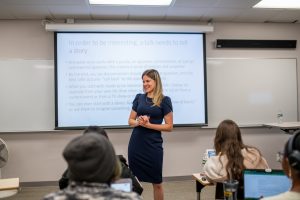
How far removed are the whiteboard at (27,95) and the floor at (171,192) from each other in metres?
0.89

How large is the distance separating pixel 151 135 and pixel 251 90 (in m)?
2.69

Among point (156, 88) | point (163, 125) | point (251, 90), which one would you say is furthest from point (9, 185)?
point (251, 90)

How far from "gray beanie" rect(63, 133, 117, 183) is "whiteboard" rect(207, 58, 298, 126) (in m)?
3.90

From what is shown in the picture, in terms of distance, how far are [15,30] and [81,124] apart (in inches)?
67.9

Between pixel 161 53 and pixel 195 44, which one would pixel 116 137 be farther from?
pixel 195 44

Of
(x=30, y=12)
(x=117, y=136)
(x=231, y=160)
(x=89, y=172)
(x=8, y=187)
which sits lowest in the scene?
(x=8, y=187)

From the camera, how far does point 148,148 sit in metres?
2.92

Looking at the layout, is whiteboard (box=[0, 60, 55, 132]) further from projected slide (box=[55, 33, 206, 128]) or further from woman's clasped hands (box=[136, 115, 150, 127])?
woman's clasped hands (box=[136, 115, 150, 127])

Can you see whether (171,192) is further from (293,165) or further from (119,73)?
(293,165)

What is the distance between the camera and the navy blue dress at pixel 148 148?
2.91m

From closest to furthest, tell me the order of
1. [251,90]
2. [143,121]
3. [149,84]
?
1. [143,121]
2. [149,84]
3. [251,90]

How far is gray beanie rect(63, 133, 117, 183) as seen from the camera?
1.13 m

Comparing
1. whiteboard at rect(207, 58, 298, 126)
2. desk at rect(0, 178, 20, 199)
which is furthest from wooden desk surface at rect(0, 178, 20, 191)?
whiteboard at rect(207, 58, 298, 126)

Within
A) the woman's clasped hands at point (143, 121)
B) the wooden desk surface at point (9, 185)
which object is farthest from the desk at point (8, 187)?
the woman's clasped hands at point (143, 121)
